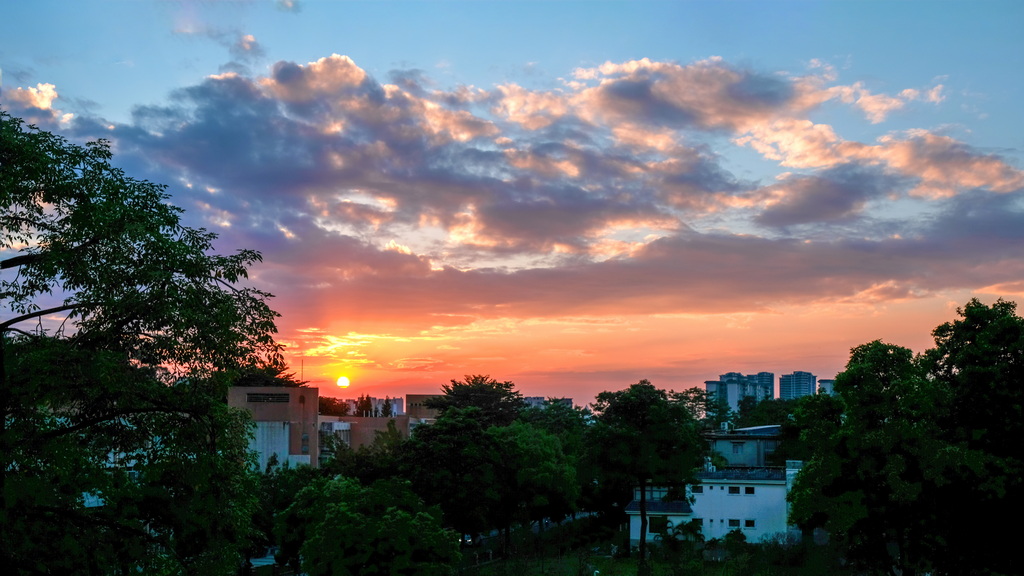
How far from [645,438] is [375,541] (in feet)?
74.9

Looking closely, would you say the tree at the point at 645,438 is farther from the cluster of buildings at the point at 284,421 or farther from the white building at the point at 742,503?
the cluster of buildings at the point at 284,421

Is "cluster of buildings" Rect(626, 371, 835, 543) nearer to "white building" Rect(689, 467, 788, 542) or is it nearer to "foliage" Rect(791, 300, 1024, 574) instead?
"white building" Rect(689, 467, 788, 542)

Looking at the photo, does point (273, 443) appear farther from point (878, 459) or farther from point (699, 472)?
point (878, 459)

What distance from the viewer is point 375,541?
27984mm

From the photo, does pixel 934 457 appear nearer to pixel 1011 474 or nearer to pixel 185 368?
pixel 1011 474

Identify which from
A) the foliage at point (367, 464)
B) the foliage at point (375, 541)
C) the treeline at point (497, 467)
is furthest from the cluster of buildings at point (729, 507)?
the foliage at point (375, 541)

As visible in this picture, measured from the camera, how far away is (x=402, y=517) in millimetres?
28344

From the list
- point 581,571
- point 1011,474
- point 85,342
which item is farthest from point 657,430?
point 85,342

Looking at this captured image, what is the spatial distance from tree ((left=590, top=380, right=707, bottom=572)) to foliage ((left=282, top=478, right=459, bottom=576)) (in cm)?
1903

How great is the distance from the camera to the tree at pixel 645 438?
46812 mm

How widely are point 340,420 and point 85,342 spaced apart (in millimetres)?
77672

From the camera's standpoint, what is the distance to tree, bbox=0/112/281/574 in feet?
46.6

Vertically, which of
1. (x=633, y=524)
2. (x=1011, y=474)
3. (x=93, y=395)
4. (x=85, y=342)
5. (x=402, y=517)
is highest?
(x=85, y=342)

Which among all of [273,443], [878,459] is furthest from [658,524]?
[273,443]
